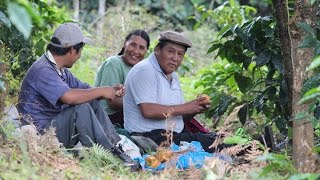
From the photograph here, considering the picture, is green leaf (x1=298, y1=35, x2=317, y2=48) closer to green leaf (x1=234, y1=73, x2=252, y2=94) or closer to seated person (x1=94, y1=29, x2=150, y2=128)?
green leaf (x1=234, y1=73, x2=252, y2=94)

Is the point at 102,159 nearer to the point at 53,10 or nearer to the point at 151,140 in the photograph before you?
the point at 151,140

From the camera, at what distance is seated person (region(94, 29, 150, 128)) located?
659cm

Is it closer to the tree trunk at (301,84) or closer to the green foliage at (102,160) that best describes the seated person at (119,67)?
the green foliage at (102,160)

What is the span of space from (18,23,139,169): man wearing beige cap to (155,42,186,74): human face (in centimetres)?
59

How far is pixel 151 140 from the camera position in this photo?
554 cm

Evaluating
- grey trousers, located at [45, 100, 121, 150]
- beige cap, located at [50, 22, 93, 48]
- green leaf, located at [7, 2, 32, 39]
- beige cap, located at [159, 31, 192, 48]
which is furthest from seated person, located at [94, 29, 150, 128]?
green leaf, located at [7, 2, 32, 39]

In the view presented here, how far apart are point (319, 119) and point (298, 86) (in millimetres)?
250

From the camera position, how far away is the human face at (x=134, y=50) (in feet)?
22.7

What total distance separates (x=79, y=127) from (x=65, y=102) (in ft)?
0.75

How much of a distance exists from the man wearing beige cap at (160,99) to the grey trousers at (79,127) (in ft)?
1.79

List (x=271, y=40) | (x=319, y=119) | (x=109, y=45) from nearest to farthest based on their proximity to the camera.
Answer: (x=319, y=119) → (x=271, y=40) → (x=109, y=45)

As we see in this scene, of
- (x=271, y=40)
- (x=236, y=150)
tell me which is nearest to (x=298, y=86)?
(x=236, y=150)

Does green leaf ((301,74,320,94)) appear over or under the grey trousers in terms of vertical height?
over

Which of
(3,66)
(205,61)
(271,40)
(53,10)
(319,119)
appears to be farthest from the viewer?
(205,61)
